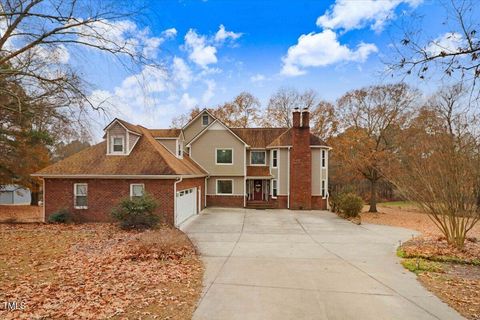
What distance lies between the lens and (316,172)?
25.4 metres

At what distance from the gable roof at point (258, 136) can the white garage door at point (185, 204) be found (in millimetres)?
8594

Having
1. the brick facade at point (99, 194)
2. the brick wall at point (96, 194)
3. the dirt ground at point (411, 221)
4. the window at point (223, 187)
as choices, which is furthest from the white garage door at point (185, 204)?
the dirt ground at point (411, 221)

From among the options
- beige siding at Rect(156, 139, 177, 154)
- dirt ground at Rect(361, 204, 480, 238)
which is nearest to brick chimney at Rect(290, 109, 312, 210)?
dirt ground at Rect(361, 204, 480, 238)

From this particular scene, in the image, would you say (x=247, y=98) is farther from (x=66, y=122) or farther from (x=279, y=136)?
(x=66, y=122)

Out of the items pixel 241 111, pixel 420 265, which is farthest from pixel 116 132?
pixel 241 111

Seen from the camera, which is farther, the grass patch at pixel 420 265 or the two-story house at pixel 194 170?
the two-story house at pixel 194 170

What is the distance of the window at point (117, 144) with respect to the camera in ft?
58.9

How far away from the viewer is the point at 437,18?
450 centimetres

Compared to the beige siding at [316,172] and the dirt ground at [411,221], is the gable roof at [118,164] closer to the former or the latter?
the beige siding at [316,172]

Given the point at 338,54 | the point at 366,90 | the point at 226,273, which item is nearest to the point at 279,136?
the point at 366,90

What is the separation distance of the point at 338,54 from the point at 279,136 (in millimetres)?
11058

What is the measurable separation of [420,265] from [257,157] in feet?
62.6

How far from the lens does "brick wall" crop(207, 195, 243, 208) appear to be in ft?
83.6

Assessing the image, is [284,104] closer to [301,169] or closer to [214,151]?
[301,169]
